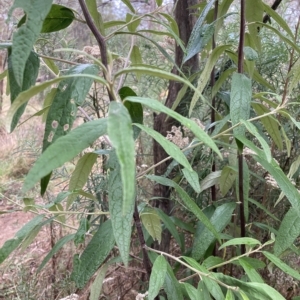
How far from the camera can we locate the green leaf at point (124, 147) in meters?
0.24

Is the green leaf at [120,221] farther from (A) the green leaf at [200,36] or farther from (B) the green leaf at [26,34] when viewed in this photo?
(A) the green leaf at [200,36]

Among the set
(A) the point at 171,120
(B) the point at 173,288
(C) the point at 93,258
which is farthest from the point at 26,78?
(A) the point at 171,120

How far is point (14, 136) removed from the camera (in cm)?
327

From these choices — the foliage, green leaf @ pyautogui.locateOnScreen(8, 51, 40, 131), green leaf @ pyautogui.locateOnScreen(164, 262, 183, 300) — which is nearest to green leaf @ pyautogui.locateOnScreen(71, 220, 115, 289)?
the foliage

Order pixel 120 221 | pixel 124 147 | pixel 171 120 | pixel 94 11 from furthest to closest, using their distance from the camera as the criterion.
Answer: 1. pixel 171 120
2. pixel 94 11
3. pixel 120 221
4. pixel 124 147

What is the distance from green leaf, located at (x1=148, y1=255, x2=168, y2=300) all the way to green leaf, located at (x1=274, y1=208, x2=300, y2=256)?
0.62 feet

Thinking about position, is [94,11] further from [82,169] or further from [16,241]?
[16,241]

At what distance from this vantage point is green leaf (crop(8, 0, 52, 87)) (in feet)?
1.04

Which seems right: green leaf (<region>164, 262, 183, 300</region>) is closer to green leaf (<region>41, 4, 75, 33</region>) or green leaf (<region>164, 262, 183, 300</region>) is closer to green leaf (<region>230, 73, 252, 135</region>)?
green leaf (<region>230, 73, 252, 135</region>)

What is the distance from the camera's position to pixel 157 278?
1.59 ft

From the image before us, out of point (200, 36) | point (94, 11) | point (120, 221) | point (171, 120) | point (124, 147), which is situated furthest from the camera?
point (171, 120)

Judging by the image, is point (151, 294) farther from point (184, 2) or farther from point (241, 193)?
point (184, 2)

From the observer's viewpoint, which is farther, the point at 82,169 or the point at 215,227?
the point at 215,227

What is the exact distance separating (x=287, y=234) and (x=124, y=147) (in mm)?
410
